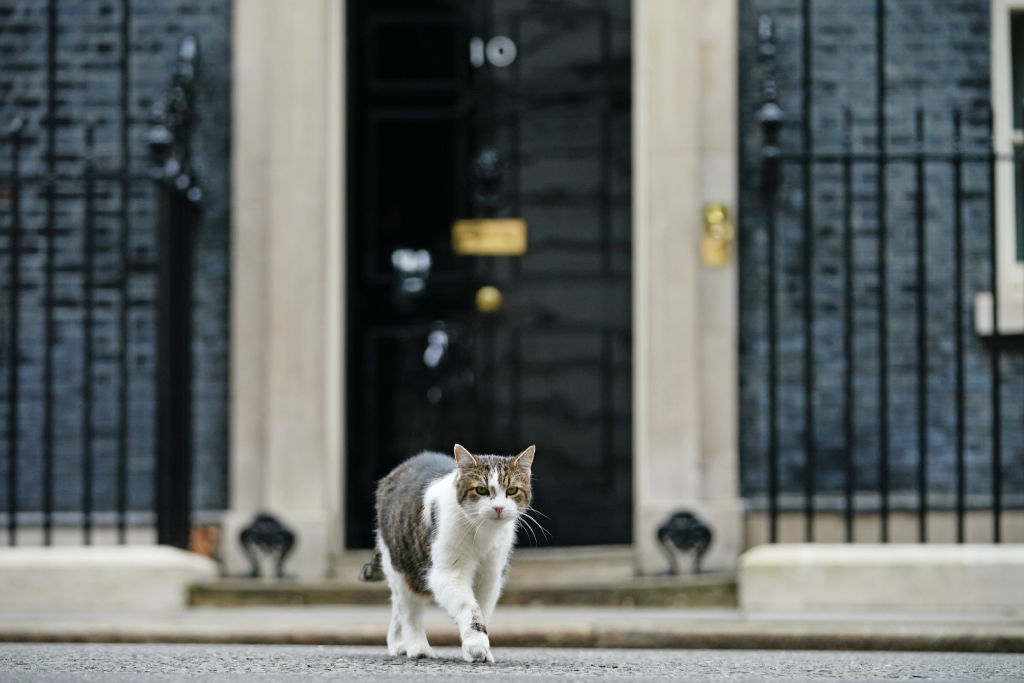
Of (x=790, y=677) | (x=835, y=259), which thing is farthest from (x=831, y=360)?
(x=790, y=677)

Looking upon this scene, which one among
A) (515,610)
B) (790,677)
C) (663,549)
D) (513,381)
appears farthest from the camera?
(513,381)

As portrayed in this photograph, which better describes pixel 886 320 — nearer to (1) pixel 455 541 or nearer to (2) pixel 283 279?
(2) pixel 283 279

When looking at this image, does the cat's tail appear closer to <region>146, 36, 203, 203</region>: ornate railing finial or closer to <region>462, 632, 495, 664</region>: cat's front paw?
<region>462, 632, 495, 664</region>: cat's front paw

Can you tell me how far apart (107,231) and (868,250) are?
3.95 m

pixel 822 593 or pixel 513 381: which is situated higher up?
pixel 513 381

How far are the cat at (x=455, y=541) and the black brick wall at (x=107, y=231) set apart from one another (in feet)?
11.6

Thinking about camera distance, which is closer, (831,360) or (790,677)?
(790,677)

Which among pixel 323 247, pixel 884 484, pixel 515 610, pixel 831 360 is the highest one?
pixel 323 247

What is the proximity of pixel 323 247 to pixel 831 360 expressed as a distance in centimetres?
265

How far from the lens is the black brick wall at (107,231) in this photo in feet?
29.7

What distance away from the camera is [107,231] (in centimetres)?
917

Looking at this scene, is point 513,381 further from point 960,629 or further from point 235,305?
point 960,629

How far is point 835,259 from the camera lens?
8.93 m

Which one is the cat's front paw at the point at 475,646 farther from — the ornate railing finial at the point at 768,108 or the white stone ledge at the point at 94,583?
the ornate railing finial at the point at 768,108
